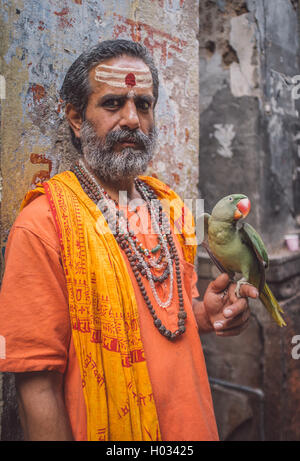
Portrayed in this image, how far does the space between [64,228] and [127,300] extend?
326 millimetres

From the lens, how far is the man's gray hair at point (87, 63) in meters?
1.37

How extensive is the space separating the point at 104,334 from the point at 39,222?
431 mm

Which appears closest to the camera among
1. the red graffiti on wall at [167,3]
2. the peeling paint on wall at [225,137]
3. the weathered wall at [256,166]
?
the red graffiti on wall at [167,3]

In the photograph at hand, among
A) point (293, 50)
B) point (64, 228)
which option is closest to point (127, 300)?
point (64, 228)

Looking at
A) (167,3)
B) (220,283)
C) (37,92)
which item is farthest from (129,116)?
(167,3)

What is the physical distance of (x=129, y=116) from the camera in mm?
1341

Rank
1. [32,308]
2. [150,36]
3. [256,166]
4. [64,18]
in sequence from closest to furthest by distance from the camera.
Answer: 1. [32,308]
2. [64,18]
3. [150,36]
4. [256,166]

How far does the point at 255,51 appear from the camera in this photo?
2.89 metres

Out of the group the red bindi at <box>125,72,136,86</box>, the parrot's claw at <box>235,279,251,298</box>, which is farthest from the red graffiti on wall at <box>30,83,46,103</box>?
the parrot's claw at <box>235,279,251,298</box>

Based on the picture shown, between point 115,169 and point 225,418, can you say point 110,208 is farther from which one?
point 225,418

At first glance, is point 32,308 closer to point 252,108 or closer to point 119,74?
point 119,74

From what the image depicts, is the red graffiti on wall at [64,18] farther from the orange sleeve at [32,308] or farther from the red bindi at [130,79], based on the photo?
the orange sleeve at [32,308]

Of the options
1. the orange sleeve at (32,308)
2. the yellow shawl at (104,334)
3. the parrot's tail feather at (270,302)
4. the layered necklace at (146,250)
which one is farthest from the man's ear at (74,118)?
the parrot's tail feather at (270,302)

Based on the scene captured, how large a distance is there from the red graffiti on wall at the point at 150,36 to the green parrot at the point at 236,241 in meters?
1.19
